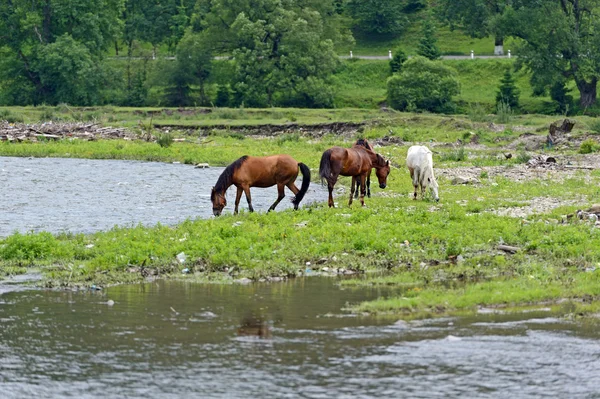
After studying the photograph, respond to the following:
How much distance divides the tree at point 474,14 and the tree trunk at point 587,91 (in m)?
10.7

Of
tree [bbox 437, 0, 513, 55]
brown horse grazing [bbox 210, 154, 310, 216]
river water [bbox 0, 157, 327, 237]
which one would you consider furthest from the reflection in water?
tree [bbox 437, 0, 513, 55]

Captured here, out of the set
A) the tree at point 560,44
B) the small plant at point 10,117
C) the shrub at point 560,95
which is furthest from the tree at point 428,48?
the small plant at point 10,117

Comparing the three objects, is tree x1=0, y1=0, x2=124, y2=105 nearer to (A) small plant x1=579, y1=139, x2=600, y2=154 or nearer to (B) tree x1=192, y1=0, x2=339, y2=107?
(B) tree x1=192, y1=0, x2=339, y2=107

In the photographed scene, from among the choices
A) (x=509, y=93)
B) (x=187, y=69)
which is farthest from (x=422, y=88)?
(x=187, y=69)

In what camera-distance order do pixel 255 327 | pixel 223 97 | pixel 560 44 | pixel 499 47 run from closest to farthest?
pixel 255 327 → pixel 560 44 → pixel 223 97 → pixel 499 47

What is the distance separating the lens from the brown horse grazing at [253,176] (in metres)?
23.4

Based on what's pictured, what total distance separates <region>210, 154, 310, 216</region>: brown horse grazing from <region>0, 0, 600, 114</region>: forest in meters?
44.4

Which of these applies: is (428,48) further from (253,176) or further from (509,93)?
(253,176)

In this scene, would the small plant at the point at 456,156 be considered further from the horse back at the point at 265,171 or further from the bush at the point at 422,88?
the bush at the point at 422,88

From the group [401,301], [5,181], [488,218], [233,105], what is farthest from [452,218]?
[233,105]

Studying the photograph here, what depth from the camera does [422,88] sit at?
2719 inches

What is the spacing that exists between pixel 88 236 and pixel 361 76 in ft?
210

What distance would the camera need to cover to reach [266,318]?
14500 millimetres

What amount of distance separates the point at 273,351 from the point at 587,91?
62.7 m
